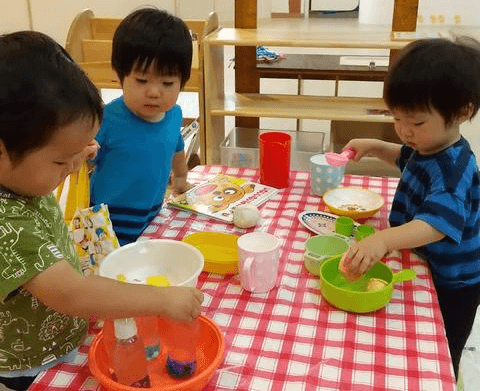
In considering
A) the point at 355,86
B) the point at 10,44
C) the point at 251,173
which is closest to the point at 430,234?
the point at 251,173

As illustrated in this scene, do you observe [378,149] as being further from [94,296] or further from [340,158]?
[94,296]

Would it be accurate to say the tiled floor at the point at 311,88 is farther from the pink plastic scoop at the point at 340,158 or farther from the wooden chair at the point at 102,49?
the pink plastic scoop at the point at 340,158

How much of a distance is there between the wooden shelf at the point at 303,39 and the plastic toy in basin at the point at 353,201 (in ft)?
3.56

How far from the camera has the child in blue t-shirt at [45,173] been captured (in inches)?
28.0

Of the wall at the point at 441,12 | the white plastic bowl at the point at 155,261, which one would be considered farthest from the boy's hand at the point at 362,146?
the wall at the point at 441,12

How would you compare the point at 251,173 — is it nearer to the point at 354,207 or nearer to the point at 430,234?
the point at 354,207

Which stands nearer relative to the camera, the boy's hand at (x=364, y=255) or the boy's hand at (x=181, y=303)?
the boy's hand at (x=181, y=303)

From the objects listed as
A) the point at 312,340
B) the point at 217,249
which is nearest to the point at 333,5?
the point at 217,249

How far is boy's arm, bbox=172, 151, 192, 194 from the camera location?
152cm

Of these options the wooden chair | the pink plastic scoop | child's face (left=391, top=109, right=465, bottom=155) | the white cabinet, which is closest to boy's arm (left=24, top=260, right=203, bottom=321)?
child's face (left=391, top=109, right=465, bottom=155)

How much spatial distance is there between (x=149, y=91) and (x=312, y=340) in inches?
28.5

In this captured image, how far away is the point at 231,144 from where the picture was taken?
289 centimetres

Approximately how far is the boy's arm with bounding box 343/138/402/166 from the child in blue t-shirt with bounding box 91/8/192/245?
0.48m

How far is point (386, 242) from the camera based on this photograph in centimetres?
105
